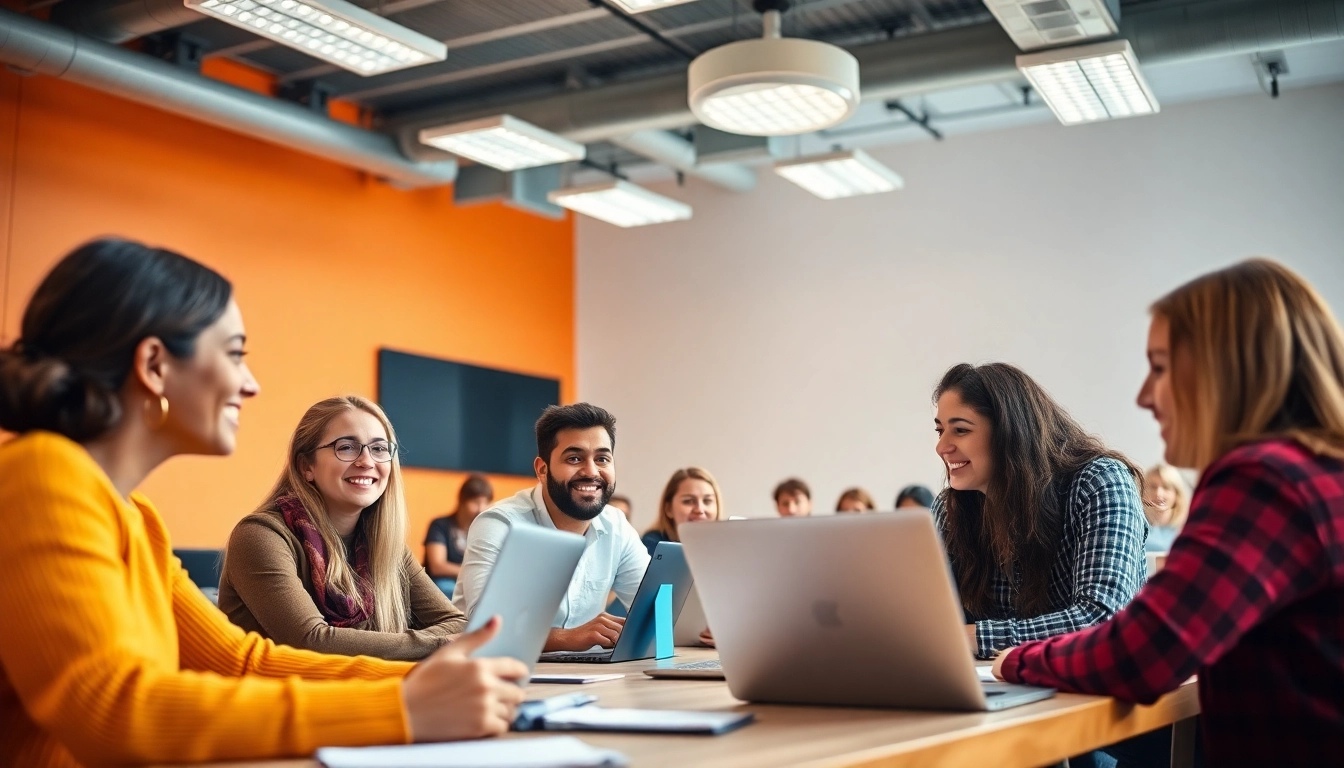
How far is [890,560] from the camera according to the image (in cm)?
155

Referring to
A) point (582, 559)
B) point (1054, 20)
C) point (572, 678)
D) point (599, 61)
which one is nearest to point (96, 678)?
point (572, 678)

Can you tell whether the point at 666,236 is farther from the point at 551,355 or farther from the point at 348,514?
the point at 348,514

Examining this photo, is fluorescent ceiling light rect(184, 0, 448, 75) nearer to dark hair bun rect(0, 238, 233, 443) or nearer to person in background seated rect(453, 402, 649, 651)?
person in background seated rect(453, 402, 649, 651)

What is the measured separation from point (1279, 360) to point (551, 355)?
7.27 meters

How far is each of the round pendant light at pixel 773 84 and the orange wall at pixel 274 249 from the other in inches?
98.9

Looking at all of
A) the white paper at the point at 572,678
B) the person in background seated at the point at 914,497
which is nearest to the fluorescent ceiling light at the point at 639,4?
the white paper at the point at 572,678

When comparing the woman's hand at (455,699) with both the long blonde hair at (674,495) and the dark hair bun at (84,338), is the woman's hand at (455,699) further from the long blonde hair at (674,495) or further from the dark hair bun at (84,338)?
the long blonde hair at (674,495)

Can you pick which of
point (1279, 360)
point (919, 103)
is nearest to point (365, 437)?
point (1279, 360)

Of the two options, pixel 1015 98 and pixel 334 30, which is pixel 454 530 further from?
pixel 1015 98

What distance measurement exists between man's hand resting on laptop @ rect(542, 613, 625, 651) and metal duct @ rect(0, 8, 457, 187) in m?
3.69

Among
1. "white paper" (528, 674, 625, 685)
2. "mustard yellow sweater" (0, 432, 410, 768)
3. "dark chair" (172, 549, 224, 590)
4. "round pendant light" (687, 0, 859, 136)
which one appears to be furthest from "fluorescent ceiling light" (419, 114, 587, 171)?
"mustard yellow sweater" (0, 432, 410, 768)

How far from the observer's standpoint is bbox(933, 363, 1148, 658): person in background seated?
2316mm

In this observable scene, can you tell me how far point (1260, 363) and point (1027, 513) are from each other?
103 cm

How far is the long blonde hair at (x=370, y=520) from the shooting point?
273cm
